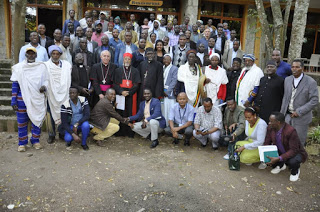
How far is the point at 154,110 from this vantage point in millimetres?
6062

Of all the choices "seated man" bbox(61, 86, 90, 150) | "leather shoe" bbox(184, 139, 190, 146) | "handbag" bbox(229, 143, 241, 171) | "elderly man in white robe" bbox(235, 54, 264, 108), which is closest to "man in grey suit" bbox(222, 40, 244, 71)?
"elderly man in white robe" bbox(235, 54, 264, 108)

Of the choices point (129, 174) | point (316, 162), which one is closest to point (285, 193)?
point (316, 162)

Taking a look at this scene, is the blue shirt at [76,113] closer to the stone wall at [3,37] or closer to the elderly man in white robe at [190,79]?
the elderly man in white robe at [190,79]

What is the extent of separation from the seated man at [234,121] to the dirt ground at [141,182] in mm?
529

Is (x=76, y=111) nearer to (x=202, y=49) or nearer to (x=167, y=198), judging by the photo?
(x=167, y=198)

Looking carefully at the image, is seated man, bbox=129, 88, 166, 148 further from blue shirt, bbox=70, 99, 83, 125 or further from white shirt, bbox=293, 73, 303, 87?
white shirt, bbox=293, 73, 303, 87

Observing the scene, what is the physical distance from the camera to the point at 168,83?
644 cm

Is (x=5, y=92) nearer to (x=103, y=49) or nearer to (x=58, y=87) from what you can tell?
(x=58, y=87)

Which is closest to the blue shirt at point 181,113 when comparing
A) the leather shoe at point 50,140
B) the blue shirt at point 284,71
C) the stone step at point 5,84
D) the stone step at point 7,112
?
the blue shirt at point 284,71

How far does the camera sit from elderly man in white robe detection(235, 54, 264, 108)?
5727mm

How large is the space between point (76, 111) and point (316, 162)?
5.01 meters

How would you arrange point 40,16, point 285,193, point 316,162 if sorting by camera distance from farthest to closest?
point 40,16
point 316,162
point 285,193

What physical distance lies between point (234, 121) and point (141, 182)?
8.32 ft

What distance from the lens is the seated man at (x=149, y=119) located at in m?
5.92
